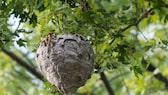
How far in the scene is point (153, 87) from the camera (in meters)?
4.94

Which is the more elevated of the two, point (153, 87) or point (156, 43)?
point (156, 43)

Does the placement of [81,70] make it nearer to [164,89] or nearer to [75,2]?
[75,2]

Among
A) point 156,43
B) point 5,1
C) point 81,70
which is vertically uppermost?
point 5,1

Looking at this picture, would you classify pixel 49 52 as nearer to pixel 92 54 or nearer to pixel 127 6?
pixel 92 54

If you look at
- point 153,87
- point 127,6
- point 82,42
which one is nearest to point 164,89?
point 153,87

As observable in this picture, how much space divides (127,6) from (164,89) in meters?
1.62

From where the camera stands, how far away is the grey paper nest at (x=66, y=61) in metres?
2.13

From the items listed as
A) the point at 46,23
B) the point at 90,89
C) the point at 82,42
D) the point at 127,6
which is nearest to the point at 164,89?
the point at 90,89

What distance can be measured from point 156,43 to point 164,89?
6.03ft

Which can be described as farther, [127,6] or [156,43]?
[127,6]

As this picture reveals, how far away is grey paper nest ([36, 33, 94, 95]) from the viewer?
213 centimetres

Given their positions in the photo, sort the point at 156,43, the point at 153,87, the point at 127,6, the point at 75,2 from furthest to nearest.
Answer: the point at 153,87, the point at 127,6, the point at 156,43, the point at 75,2

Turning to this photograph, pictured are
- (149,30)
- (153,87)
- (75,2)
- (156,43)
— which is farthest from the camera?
(149,30)

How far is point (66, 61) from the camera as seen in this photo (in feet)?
6.99
